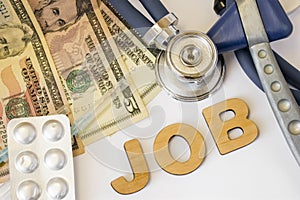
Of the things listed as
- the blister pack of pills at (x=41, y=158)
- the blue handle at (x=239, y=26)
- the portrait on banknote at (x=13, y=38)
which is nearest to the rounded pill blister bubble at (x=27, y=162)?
the blister pack of pills at (x=41, y=158)

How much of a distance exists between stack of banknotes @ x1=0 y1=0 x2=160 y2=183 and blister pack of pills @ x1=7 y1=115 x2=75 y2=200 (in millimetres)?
15

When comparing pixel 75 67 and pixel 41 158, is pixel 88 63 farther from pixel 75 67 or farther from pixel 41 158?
pixel 41 158

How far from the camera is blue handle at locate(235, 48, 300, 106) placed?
639 mm

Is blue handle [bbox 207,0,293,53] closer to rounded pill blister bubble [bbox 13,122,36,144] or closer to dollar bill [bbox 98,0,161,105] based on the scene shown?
dollar bill [bbox 98,0,161,105]

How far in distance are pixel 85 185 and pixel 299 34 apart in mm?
297

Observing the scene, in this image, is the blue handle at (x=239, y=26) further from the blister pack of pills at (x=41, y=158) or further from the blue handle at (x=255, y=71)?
the blister pack of pills at (x=41, y=158)

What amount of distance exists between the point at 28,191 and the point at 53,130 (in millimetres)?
70

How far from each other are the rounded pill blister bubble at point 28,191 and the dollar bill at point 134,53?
153 mm

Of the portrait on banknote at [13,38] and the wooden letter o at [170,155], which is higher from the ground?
the portrait on banknote at [13,38]

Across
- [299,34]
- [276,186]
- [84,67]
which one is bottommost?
[276,186]

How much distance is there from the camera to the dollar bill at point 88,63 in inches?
26.2

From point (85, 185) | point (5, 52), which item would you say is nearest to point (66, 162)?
point (85, 185)

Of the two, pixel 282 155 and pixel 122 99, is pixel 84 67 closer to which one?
pixel 122 99

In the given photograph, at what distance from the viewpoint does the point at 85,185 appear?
64cm
